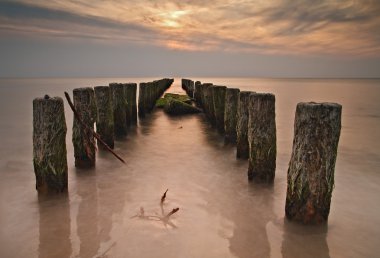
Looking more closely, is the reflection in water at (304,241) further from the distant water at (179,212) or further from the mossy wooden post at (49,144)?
the mossy wooden post at (49,144)

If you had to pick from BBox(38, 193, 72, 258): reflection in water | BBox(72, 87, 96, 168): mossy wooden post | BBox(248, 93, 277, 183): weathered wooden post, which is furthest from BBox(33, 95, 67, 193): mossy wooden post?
BBox(248, 93, 277, 183): weathered wooden post

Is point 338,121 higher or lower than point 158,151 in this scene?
higher

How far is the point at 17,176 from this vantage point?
566 cm

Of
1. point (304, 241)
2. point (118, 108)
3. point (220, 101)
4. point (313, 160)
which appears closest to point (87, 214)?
point (304, 241)

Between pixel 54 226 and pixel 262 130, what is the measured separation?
3127 millimetres

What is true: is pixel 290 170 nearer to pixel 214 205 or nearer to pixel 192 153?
pixel 214 205

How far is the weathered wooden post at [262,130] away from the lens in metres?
4.88

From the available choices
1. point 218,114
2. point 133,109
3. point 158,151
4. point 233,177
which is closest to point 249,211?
point 233,177

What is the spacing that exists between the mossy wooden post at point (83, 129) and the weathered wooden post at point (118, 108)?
8.81 feet

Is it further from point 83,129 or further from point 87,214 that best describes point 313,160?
point 83,129

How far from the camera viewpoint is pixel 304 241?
132 inches

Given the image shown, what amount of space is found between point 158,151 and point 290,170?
167 inches

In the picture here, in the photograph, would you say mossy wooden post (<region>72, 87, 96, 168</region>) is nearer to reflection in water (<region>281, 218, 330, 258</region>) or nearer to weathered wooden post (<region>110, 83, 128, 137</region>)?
weathered wooden post (<region>110, 83, 128, 137</region>)

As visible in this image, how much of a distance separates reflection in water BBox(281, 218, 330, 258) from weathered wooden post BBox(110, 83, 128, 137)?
19.5ft
